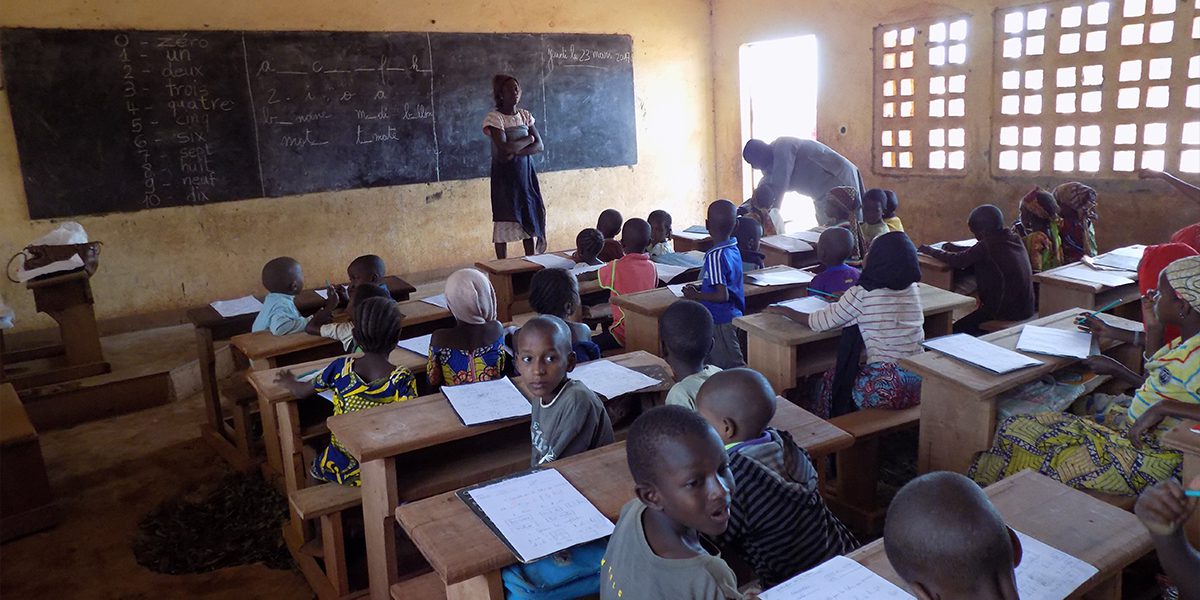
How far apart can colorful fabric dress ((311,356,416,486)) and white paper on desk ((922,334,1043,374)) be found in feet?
5.36

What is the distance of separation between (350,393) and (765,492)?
4.46 feet

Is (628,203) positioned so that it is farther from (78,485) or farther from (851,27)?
(78,485)

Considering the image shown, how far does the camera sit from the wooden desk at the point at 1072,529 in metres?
1.42

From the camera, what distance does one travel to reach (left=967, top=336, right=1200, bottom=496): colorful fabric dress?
2.09 m

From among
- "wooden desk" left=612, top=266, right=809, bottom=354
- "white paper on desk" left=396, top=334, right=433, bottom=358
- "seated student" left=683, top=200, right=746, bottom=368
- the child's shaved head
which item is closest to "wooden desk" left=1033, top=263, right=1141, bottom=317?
"wooden desk" left=612, top=266, right=809, bottom=354

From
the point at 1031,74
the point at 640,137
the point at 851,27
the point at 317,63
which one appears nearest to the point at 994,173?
the point at 1031,74

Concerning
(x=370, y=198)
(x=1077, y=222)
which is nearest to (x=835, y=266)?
(x=1077, y=222)

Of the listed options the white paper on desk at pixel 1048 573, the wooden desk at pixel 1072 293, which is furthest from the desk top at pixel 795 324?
the white paper on desk at pixel 1048 573

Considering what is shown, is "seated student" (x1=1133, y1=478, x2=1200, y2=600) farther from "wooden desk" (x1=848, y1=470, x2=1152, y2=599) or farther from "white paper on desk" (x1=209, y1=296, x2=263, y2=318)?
"white paper on desk" (x1=209, y1=296, x2=263, y2=318)

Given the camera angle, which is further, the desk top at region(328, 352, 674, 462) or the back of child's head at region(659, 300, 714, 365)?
the back of child's head at region(659, 300, 714, 365)

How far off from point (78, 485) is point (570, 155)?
5020 mm

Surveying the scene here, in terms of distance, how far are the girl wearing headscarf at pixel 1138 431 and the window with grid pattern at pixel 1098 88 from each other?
4.01 metres

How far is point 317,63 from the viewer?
6254 millimetres

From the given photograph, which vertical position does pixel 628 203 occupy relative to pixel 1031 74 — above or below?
below
